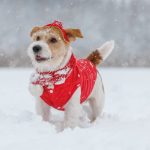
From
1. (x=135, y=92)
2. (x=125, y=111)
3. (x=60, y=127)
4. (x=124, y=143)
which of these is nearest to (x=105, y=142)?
(x=124, y=143)

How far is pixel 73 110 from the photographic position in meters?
4.91

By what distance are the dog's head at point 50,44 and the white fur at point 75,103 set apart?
98 millimetres

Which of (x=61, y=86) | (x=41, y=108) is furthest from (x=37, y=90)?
(x=41, y=108)

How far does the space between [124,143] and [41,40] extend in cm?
171

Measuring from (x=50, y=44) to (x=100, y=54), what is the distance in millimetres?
1151

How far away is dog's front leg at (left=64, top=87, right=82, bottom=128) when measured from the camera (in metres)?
4.89

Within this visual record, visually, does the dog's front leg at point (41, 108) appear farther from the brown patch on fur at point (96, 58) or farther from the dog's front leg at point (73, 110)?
the brown patch on fur at point (96, 58)

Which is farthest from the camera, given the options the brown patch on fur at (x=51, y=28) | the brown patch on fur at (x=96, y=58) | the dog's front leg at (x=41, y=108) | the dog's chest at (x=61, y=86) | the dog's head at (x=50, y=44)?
the brown patch on fur at (x=96, y=58)

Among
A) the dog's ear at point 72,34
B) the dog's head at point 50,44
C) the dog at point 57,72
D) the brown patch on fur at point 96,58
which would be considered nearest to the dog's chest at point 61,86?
the dog at point 57,72

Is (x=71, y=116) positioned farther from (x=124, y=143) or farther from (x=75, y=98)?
(x=124, y=143)

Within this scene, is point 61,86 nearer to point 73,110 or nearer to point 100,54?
point 73,110

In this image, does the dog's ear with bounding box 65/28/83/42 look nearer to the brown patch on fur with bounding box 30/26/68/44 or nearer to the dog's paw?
the brown patch on fur with bounding box 30/26/68/44

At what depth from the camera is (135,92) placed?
384 inches

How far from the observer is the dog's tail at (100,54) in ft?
19.2
